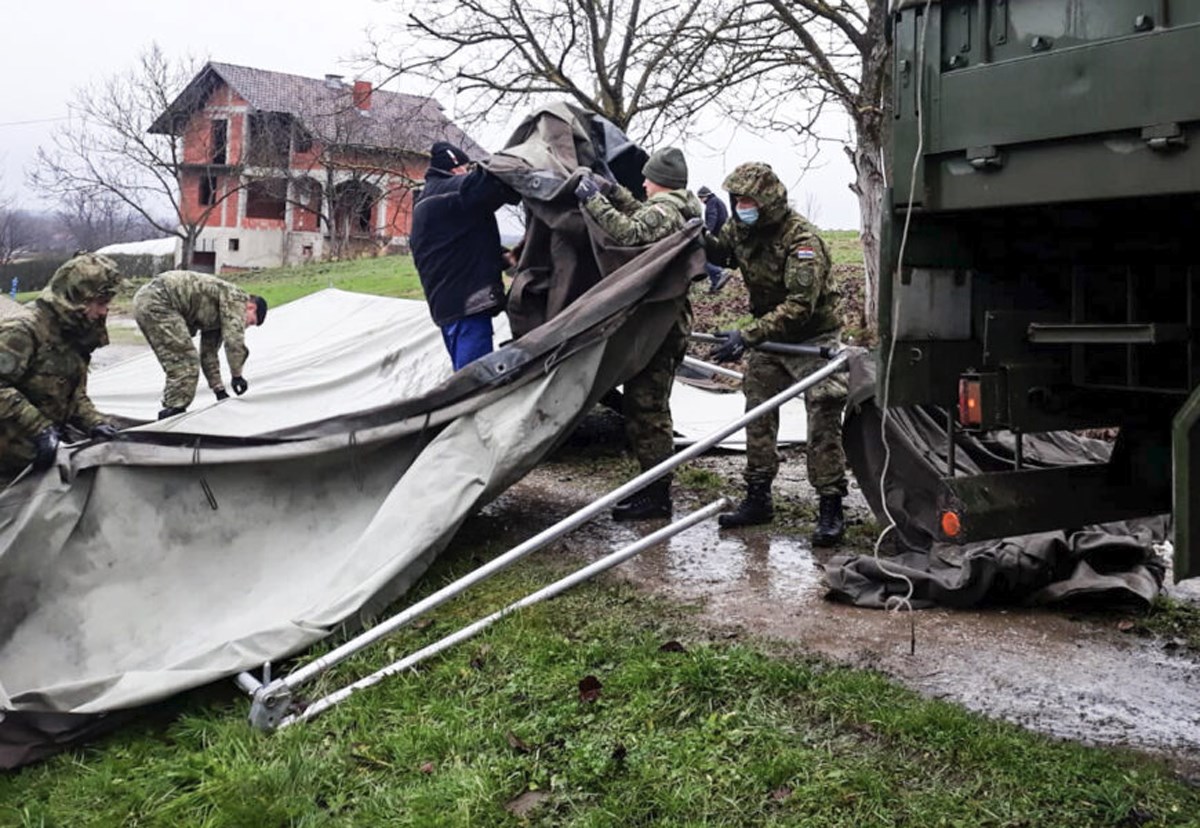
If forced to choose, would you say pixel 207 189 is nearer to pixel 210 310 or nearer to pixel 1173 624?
pixel 210 310

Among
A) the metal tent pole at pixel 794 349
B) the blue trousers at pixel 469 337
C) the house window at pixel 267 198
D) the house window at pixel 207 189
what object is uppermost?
the house window at pixel 207 189

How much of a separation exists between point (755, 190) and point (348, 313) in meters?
6.07

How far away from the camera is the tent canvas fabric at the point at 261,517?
15.3 feet

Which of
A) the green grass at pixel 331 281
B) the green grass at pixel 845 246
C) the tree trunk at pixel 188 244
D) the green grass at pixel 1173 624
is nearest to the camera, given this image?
the green grass at pixel 1173 624

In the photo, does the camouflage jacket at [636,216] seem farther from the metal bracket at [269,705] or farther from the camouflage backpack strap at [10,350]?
the camouflage backpack strap at [10,350]

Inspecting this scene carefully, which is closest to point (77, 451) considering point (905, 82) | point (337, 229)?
point (905, 82)

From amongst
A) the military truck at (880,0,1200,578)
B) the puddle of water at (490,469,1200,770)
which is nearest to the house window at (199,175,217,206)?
the puddle of water at (490,469,1200,770)

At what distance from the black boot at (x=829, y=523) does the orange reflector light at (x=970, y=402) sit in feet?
7.86

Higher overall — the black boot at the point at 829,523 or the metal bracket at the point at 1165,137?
the metal bracket at the point at 1165,137

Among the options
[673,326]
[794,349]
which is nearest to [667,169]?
[673,326]

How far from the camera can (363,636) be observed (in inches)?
171

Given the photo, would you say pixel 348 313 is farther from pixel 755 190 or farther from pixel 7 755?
pixel 7 755

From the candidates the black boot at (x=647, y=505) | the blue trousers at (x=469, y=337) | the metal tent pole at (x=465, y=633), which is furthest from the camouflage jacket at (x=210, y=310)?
the metal tent pole at (x=465, y=633)

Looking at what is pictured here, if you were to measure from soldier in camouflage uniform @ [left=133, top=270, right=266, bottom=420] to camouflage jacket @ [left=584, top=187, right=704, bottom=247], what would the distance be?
4.25 m
